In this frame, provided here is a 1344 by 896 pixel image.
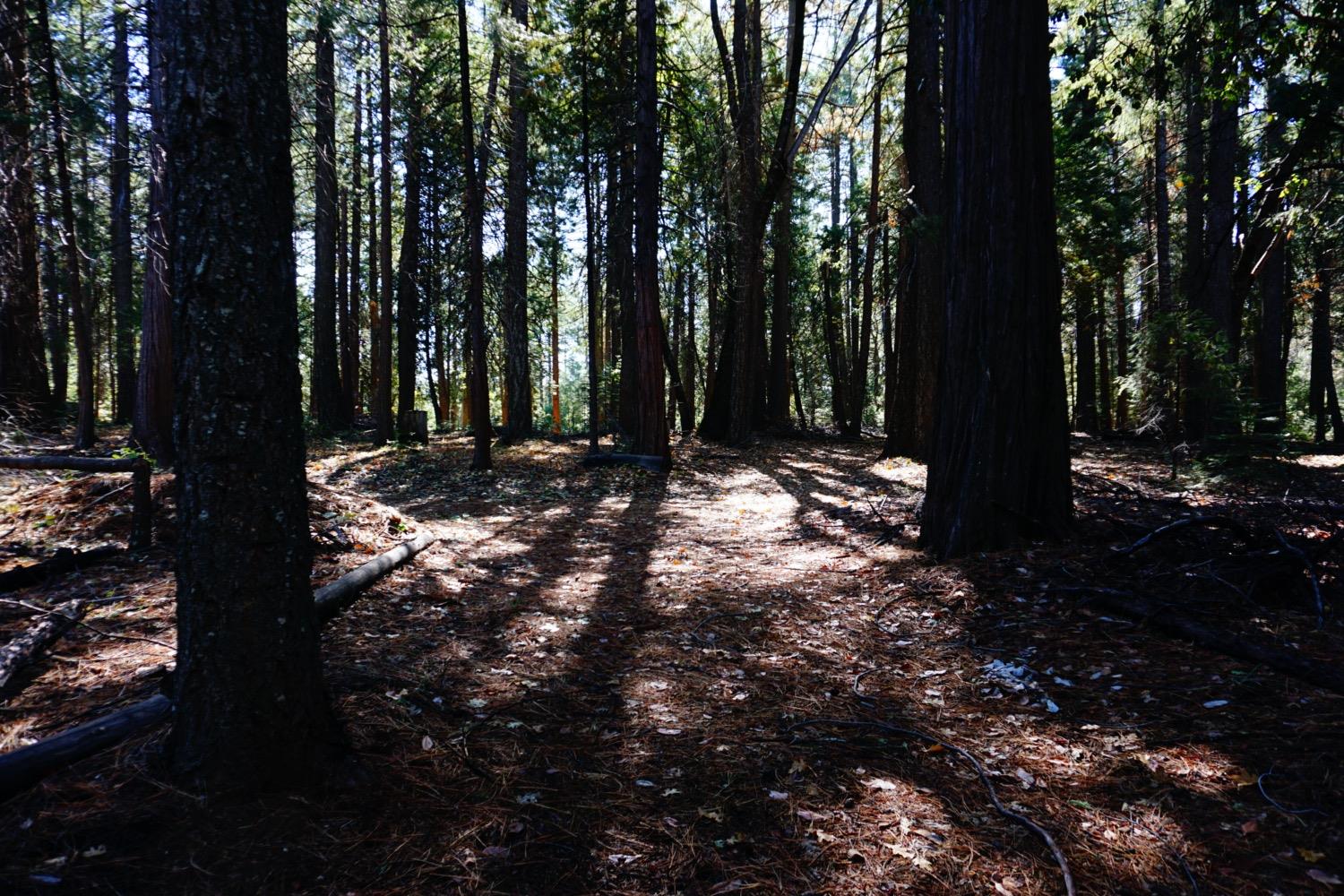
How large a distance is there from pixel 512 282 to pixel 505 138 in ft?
10.5

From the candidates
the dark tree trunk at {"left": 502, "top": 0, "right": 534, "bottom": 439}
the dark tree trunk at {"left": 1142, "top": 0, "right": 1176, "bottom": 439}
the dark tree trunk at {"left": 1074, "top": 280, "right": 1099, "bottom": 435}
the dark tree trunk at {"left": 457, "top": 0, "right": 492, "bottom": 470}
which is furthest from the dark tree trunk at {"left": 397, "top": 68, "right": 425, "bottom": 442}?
the dark tree trunk at {"left": 1074, "top": 280, "right": 1099, "bottom": 435}

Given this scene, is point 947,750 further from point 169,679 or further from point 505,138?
point 505,138

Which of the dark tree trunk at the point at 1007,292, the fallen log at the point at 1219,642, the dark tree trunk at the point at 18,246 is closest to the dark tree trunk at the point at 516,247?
the dark tree trunk at the point at 18,246

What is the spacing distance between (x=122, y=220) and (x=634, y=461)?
9.68 metres

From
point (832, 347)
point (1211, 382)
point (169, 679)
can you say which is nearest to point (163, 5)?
point (169, 679)

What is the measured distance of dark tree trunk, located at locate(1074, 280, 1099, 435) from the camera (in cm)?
2108

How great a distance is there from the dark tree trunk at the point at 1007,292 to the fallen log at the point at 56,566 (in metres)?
6.50

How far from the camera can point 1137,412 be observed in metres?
14.4

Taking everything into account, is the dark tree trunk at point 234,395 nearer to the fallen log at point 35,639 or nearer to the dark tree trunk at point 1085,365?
the fallen log at point 35,639

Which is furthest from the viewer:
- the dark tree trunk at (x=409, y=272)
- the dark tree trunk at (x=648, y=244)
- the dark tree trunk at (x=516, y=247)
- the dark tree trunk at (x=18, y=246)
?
the dark tree trunk at (x=516, y=247)

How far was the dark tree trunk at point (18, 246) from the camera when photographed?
8695mm

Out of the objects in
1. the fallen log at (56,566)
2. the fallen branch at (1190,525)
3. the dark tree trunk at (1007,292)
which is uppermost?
the dark tree trunk at (1007,292)

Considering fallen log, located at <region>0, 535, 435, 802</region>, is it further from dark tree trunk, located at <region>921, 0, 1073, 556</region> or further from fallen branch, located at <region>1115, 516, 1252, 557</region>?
fallen branch, located at <region>1115, 516, 1252, 557</region>

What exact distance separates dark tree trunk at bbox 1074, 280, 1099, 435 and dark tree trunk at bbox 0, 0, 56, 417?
24110mm
